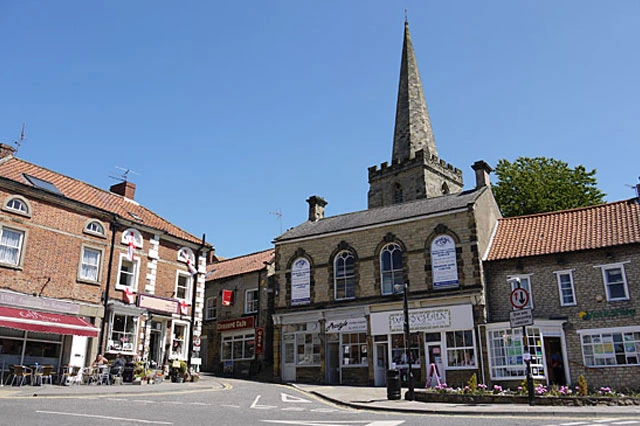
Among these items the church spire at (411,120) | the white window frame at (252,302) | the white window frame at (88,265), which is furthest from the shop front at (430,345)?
the church spire at (411,120)

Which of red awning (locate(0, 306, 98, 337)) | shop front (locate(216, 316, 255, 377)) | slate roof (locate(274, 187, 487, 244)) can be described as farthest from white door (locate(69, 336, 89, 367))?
slate roof (locate(274, 187, 487, 244))

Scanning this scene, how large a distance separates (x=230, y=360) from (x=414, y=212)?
14840mm

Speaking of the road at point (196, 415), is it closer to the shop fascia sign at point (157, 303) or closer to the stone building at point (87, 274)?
the stone building at point (87, 274)

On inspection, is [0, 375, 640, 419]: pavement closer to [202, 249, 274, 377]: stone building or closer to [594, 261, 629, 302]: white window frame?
[594, 261, 629, 302]: white window frame

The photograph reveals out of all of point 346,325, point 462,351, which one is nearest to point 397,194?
point 346,325

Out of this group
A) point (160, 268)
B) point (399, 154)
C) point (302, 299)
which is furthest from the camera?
point (399, 154)

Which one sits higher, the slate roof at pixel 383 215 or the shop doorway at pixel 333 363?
the slate roof at pixel 383 215

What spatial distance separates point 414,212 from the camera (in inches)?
1096

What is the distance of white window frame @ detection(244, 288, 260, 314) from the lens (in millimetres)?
33606

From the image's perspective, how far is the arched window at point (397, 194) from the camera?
154ft

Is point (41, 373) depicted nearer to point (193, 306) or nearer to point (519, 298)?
point (193, 306)

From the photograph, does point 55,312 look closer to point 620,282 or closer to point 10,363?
point 10,363

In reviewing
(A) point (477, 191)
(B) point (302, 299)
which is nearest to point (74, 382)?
(B) point (302, 299)

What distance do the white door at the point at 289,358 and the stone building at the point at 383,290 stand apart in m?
0.05
